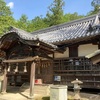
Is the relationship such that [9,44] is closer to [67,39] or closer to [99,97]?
[67,39]

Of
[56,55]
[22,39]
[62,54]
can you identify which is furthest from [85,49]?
[22,39]

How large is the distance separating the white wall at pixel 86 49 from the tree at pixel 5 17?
16.4 metres

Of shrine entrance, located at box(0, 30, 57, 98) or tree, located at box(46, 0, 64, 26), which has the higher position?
tree, located at box(46, 0, 64, 26)

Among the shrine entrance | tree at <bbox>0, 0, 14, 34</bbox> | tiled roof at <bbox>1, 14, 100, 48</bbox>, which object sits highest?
tree at <bbox>0, 0, 14, 34</bbox>

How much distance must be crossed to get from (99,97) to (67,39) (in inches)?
175

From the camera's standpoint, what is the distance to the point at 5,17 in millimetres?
27000

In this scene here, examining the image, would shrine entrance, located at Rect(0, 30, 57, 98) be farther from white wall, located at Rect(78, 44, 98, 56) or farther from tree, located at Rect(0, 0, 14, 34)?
tree, located at Rect(0, 0, 14, 34)

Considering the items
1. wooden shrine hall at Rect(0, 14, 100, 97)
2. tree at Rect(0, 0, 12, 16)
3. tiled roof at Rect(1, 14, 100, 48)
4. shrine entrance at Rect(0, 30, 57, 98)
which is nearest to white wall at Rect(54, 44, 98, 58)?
wooden shrine hall at Rect(0, 14, 100, 97)

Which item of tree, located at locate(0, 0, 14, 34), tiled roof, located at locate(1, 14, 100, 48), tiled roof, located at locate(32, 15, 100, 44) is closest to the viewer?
tiled roof, located at locate(1, 14, 100, 48)

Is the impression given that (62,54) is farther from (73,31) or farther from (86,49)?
(73,31)

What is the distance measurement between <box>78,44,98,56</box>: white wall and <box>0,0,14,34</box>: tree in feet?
53.8

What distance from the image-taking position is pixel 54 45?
41.3ft

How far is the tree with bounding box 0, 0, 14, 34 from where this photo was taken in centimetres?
2602

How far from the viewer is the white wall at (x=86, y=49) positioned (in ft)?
38.0
